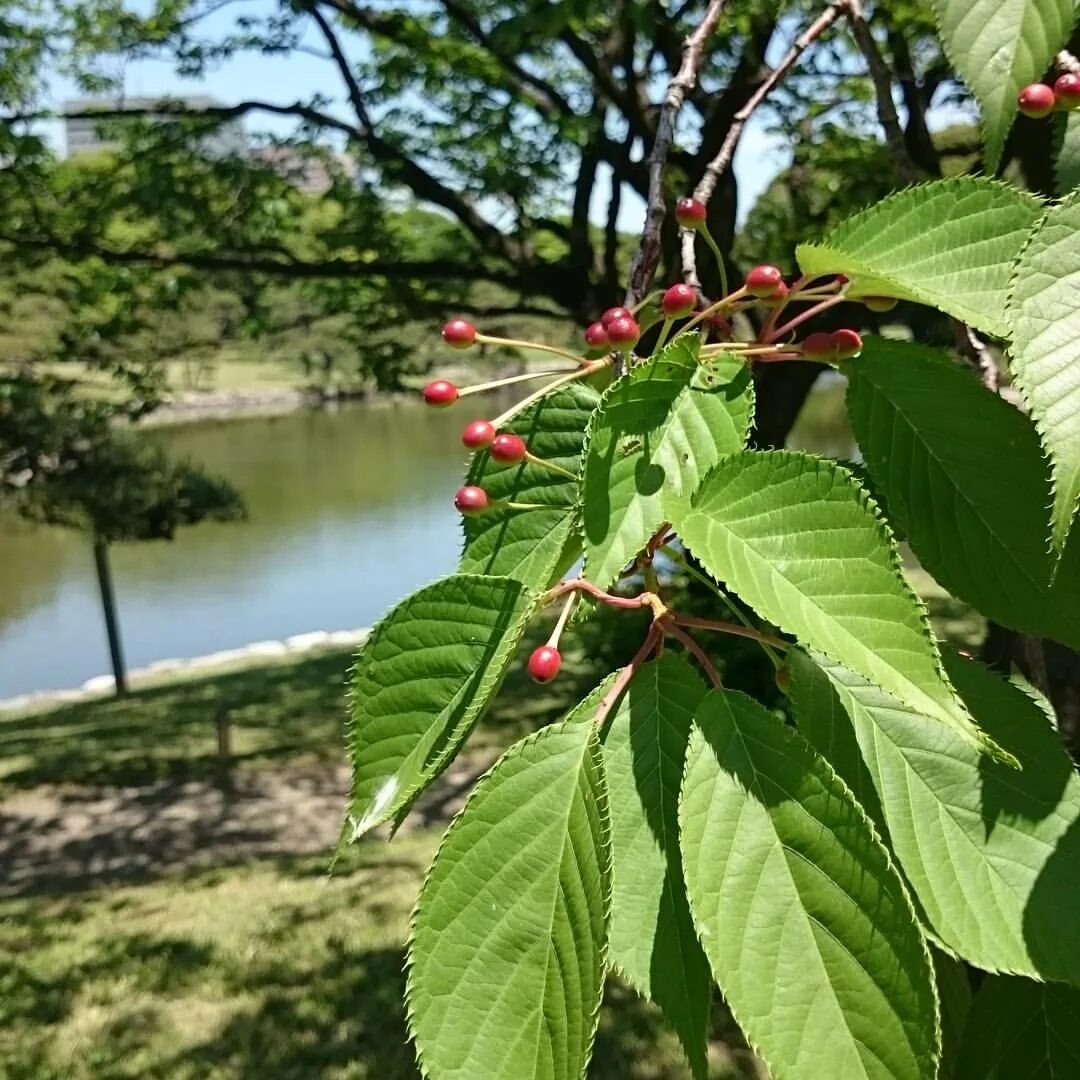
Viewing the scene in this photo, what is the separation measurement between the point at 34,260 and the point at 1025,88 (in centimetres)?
592

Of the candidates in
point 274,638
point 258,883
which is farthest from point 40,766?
point 274,638

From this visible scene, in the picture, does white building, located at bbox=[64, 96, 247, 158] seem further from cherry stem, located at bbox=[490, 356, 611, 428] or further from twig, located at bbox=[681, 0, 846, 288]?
cherry stem, located at bbox=[490, 356, 611, 428]

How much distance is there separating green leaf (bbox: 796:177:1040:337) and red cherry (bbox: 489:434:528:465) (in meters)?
0.21

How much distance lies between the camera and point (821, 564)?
52cm

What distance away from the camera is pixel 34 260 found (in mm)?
5664

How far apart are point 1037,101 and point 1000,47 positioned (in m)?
0.07

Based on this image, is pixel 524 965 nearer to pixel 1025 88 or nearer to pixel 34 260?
pixel 1025 88

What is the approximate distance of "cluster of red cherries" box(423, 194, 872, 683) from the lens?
0.63 m

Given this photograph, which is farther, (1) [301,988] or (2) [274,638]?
(2) [274,638]

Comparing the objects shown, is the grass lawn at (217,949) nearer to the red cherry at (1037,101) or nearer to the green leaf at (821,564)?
the green leaf at (821,564)

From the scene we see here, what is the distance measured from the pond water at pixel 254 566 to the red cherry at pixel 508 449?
847 cm

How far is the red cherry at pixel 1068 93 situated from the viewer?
0.65m

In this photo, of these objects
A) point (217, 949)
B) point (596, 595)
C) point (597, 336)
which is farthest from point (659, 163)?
point (217, 949)

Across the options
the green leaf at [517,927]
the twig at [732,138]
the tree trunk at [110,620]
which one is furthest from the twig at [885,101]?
the tree trunk at [110,620]
